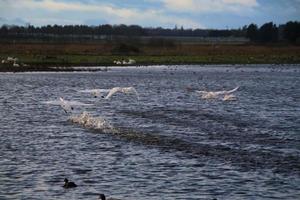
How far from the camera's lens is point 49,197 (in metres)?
18.3

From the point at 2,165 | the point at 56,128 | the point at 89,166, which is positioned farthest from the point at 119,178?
the point at 56,128

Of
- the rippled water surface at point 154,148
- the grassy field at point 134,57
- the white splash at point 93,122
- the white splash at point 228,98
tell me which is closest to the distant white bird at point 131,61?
the grassy field at point 134,57

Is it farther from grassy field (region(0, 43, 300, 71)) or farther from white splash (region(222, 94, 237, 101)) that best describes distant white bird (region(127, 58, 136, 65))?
white splash (region(222, 94, 237, 101))

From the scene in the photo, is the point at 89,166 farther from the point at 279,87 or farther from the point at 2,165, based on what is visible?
the point at 279,87

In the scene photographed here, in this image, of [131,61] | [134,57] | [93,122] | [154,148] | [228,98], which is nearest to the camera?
[154,148]

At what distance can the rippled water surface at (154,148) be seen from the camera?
63.4 ft

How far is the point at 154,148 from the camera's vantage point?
26219mm

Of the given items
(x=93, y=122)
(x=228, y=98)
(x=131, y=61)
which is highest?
(x=93, y=122)

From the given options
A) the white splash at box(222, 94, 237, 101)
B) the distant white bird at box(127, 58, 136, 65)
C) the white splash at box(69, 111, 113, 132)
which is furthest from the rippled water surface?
the distant white bird at box(127, 58, 136, 65)

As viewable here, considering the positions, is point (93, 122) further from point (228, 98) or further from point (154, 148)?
point (228, 98)

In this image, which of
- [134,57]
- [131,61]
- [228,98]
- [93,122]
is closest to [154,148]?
[93,122]

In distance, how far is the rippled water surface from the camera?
63.4 ft

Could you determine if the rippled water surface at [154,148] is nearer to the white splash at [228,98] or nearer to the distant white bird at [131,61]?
the white splash at [228,98]

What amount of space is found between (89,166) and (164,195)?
4729 mm
